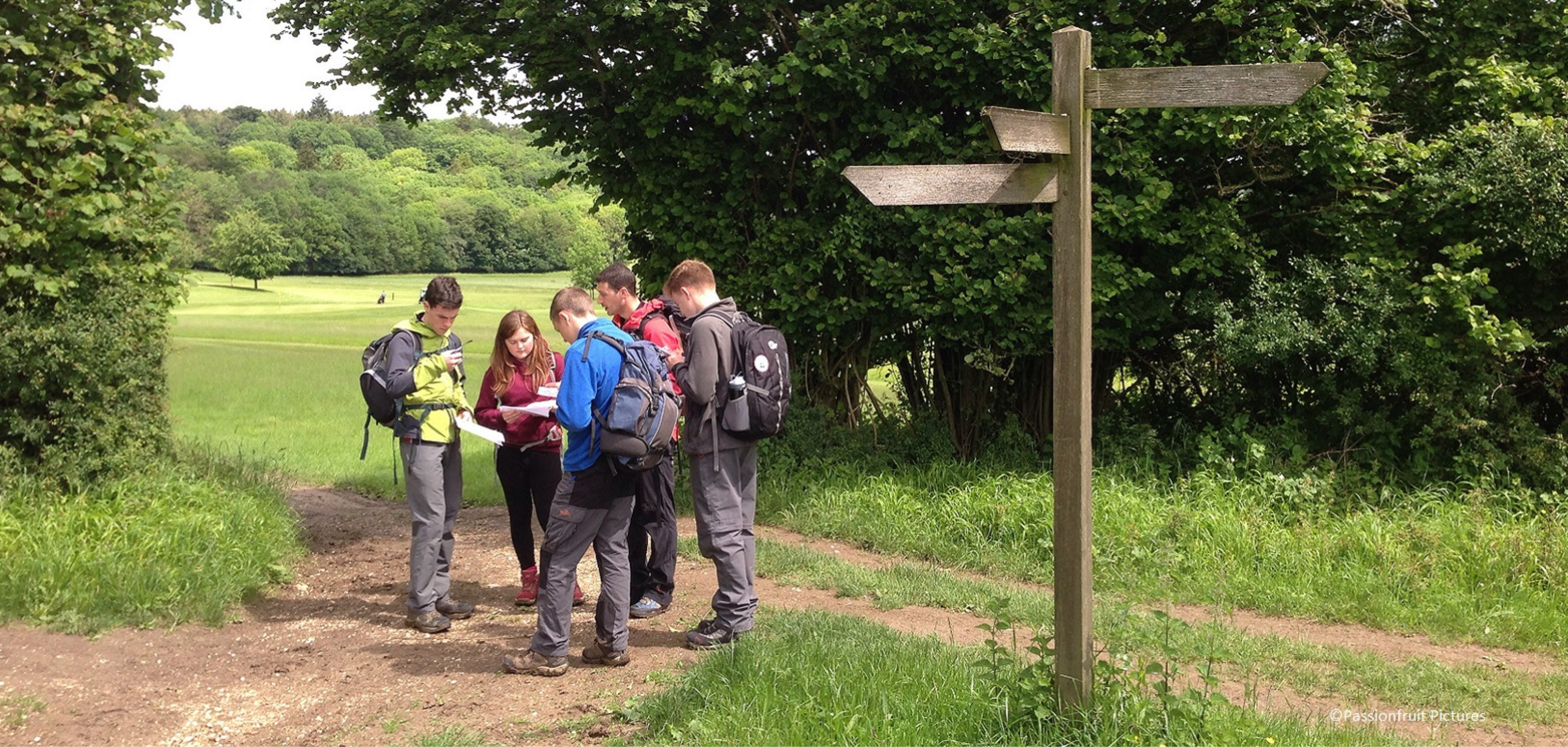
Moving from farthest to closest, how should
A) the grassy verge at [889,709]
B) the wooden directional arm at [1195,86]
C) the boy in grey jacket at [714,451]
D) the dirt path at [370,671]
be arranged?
the boy in grey jacket at [714,451] < the dirt path at [370,671] < the grassy verge at [889,709] < the wooden directional arm at [1195,86]

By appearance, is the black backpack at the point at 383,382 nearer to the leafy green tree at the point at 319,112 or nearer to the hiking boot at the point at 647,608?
the hiking boot at the point at 647,608

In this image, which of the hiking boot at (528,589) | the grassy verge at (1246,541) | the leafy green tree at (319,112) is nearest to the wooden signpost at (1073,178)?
the grassy verge at (1246,541)

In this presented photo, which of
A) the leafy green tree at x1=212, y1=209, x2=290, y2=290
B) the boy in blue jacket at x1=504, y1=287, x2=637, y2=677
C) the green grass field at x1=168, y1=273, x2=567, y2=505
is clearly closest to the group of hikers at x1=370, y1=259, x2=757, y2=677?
the boy in blue jacket at x1=504, y1=287, x2=637, y2=677

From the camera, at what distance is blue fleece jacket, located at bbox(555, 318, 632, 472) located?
5.62 m

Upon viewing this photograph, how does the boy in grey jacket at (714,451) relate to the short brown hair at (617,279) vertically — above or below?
below

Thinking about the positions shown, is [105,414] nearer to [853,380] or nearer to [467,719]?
[467,719]

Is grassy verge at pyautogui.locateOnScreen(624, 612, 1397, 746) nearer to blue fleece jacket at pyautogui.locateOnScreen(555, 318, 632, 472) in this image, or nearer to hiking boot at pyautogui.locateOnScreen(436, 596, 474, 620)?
blue fleece jacket at pyautogui.locateOnScreen(555, 318, 632, 472)

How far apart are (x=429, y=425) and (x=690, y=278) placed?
1.80 meters

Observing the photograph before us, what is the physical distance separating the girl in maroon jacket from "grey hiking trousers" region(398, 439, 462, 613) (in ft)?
1.14

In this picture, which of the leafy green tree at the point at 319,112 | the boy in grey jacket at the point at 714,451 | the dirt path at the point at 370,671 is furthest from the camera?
the leafy green tree at the point at 319,112

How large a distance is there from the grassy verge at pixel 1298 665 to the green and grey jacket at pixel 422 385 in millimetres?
2780

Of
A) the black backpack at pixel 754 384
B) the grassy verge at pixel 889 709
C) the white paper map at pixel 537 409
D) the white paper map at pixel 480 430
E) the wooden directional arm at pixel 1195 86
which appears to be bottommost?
the grassy verge at pixel 889 709

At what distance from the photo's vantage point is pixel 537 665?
5.88m

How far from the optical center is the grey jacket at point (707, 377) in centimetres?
589
